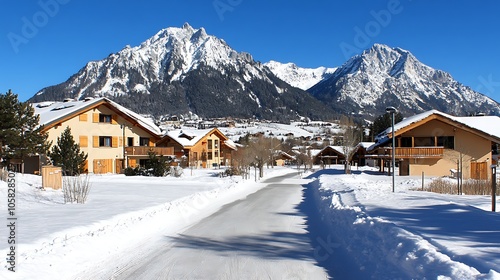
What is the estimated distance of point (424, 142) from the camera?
4294 cm

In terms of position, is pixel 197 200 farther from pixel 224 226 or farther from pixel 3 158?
pixel 3 158

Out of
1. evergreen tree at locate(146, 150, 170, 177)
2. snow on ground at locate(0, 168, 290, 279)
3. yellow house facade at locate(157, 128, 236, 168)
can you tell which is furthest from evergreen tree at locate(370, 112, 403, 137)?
snow on ground at locate(0, 168, 290, 279)

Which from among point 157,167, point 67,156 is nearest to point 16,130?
point 67,156

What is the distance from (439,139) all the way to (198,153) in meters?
40.0

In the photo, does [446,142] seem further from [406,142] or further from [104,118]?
[104,118]

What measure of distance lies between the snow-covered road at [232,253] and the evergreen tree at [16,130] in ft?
57.9

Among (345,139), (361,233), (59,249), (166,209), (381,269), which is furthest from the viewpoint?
(345,139)

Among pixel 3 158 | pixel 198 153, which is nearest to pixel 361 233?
pixel 3 158

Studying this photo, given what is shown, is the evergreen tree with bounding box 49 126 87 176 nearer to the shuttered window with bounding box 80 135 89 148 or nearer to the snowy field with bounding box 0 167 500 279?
the shuttered window with bounding box 80 135 89 148

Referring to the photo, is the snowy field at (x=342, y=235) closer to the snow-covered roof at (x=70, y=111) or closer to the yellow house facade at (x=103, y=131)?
the snow-covered roof at (x=70, y=111)

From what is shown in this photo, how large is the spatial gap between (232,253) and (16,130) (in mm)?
22356

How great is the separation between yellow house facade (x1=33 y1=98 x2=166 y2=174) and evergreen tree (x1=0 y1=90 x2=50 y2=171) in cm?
1396

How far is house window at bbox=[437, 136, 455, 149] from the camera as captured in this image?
41.9 m

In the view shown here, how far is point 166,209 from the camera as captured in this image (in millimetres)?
14992
